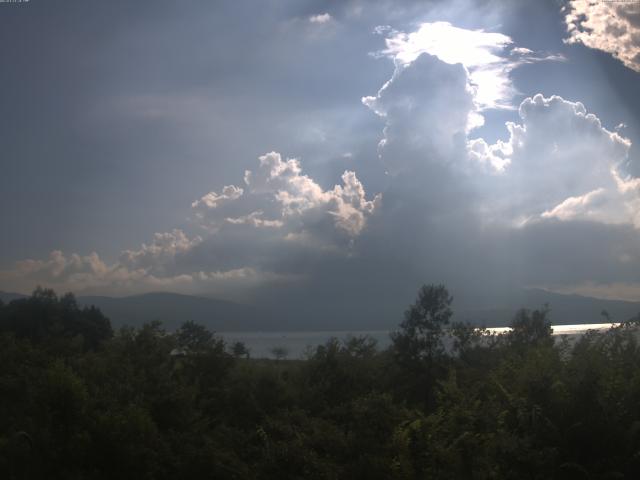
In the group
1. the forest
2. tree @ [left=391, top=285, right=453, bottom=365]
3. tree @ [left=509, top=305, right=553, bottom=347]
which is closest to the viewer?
the forest

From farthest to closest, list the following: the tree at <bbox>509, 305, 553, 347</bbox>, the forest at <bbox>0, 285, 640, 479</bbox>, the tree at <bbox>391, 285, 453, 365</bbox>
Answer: the tree at <bbox>509, 305, 553, 347</bbox> < the tree at <bbox>391, 285, 453, 365</bbox> < the forest at <bbox>0, 285, 640, 479</bbox>

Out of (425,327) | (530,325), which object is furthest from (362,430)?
(530,325)

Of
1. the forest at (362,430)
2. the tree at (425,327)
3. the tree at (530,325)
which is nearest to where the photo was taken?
the forest at (362,430)

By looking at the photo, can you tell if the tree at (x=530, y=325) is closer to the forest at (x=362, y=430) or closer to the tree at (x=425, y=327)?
the tree at (x=425, y=327)

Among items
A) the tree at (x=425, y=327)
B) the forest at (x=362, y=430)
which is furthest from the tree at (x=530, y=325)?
the forest at (x=362, y=430)

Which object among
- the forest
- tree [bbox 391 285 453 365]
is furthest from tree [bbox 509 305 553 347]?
the forest

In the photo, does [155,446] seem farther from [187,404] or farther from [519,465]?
[519,465]

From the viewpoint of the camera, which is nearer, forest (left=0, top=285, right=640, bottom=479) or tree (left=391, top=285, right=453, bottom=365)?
forest (left=0, top=285, right=640, bottom=479)

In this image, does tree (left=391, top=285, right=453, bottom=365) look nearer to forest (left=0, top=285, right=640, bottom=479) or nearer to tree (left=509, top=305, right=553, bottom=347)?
tree (left=509, top=305, right=553, bottom=347)

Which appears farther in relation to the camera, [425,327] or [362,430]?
[425,327]

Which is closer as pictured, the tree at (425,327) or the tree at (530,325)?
the tree at (425,327)

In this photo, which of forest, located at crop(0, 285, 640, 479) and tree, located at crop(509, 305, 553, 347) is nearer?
forest, located at crop(0, 285, 640, 479)

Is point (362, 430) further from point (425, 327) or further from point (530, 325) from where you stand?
point (530, 325)

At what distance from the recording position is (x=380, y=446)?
42.2 feet
